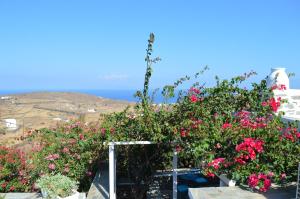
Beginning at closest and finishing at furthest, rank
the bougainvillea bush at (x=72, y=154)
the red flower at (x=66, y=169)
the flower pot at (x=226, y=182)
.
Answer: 1. the flower pot at (x=226, y=182)
2. the red flower at (x=66, y=169)
3. the bougainvillea bush at (x=72, y=154)

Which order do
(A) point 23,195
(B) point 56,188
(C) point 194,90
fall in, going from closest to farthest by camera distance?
(B) point 56,188, (C) point 194,90, (A) point 23,195

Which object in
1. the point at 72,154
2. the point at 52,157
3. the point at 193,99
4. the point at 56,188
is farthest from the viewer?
the point at 72,154

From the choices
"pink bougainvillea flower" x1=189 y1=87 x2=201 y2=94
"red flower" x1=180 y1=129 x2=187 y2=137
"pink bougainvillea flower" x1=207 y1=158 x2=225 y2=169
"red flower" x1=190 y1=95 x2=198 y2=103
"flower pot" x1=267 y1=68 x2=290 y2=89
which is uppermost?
"flower pot" x1=267 y1=68 x2=290 y2=89

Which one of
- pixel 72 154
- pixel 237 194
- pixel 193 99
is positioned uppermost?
pixel 193 99

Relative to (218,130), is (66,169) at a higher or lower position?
lower

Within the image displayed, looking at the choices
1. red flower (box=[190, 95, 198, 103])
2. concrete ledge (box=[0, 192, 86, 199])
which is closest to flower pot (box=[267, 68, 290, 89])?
red flower (box=[190, 95, 198, 103])

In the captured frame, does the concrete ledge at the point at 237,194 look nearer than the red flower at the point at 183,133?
Yes

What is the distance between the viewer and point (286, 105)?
29.3 feet

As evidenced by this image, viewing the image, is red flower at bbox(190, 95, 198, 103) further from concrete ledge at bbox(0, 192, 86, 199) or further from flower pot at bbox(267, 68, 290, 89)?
concrete ledge at bbox(0, 192, 86, 199)

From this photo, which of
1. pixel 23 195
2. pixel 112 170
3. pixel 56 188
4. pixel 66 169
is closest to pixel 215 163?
pixel 112 170

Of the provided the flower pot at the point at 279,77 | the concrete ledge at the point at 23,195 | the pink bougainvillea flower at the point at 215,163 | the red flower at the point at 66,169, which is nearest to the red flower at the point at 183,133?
the pink bougainvillea flower at the point at 215,163

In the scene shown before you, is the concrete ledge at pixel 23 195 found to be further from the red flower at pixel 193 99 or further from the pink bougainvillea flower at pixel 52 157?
A: the red flower at pixel 193 99

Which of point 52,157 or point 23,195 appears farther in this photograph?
point 52,157

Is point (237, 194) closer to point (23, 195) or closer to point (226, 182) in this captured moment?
point (226, 182)
